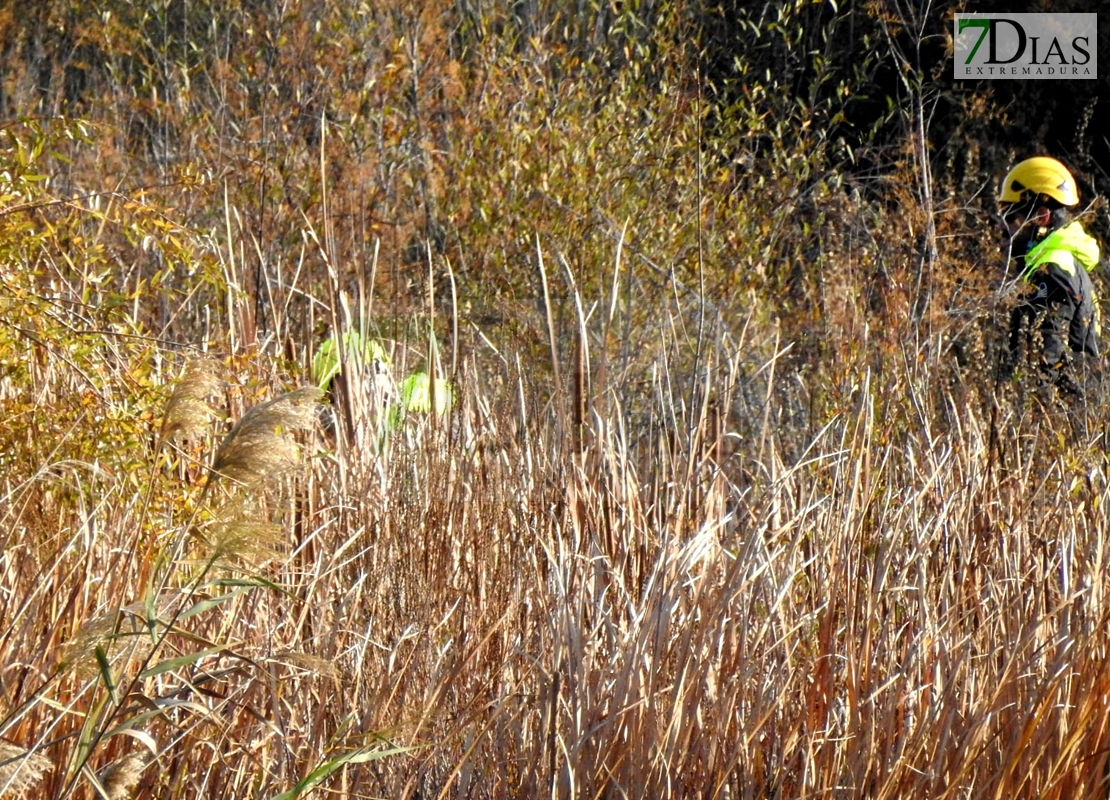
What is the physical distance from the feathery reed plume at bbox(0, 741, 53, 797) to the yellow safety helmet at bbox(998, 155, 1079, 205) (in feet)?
19.3

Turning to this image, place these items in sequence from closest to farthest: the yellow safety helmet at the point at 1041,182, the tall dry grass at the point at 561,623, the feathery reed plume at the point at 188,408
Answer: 1. the feathery reed plume at the point at 188,408
2. the tall dry grass at the point at 561,623
3. the yellow safety helmet at the point at 1041,182

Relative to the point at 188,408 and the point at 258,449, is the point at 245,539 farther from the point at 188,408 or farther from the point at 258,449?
the point at 188,408

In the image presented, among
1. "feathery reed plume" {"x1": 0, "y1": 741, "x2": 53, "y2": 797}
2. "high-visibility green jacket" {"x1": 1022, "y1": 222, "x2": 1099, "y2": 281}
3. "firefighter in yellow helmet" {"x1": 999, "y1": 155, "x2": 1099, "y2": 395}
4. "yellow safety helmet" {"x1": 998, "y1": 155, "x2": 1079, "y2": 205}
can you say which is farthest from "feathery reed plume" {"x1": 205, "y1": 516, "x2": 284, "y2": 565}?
"yellow safety helmet" {"x1": 998, "y1": 155, "x2": 1079, "y2": 205}

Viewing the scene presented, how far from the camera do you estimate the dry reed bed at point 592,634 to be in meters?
2.12

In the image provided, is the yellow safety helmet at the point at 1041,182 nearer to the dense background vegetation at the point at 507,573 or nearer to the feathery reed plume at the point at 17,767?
the dense background vegetation at the point at 507,573

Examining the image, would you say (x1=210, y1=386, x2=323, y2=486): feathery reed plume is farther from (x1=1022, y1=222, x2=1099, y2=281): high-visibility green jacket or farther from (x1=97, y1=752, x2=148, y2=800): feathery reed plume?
(x1=1022, y1=222, x2=1099, y2=281): high-visibility green jacket

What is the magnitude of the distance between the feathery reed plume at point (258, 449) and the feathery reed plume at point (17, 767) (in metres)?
0.35

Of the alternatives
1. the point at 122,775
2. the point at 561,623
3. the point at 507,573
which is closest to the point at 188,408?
the point at 122,775

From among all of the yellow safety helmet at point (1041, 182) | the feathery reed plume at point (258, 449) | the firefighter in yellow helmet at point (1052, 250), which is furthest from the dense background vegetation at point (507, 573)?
the yellow safety helmet at point (1041, 182)

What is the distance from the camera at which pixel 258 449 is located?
1638 millimetres

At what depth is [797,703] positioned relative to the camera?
2291mm

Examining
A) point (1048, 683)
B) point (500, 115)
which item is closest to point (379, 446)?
point (1048, 683)

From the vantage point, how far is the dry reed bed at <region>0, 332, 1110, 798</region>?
83.3 inches

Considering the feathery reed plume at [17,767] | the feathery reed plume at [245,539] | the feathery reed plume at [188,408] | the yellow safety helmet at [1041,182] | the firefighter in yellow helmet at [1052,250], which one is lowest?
the firefighter in yellow helmet at [1052,250]
